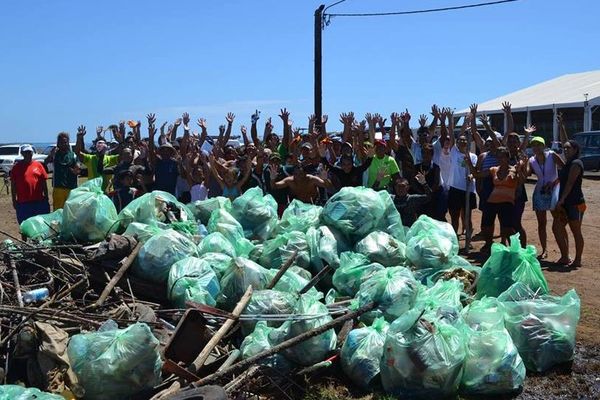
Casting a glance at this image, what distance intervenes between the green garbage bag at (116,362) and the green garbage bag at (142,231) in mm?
2203

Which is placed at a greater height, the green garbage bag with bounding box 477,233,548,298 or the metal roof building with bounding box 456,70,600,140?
the metal roof building with bounding box 456,70,600,140

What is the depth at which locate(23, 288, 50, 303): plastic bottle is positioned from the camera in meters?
5.84

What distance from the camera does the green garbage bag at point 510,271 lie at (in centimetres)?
621

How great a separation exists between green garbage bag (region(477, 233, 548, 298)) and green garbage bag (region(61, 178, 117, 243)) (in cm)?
381

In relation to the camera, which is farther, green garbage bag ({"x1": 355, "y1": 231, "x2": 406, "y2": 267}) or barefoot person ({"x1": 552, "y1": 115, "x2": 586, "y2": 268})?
barefoot person ({"x1": 552, "y1": 115, "x2": 586, "y2": 268})

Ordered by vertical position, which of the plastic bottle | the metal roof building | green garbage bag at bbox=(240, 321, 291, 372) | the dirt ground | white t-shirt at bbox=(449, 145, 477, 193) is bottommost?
the dirt ground

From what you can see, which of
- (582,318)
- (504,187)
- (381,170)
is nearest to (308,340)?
(582,318)

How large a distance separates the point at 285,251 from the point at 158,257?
4.04 feet

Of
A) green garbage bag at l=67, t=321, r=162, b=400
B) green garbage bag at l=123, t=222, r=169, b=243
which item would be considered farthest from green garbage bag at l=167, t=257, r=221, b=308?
green garbage bag at l=67, t=321, r=162, b=400

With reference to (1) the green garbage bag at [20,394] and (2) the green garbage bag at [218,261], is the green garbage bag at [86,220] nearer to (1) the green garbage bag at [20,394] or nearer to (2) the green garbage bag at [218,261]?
(2) the green garbage bag at [218,261]

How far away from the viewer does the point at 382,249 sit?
691 cm

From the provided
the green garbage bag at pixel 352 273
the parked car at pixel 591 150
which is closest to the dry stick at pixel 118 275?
the green garbage bag at pixel 352 273

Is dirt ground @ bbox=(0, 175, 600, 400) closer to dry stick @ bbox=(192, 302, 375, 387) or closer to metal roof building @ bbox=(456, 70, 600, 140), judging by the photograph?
dry stick @ bbox=(192, 302, 375, 387)

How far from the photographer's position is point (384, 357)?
5.07 metres
